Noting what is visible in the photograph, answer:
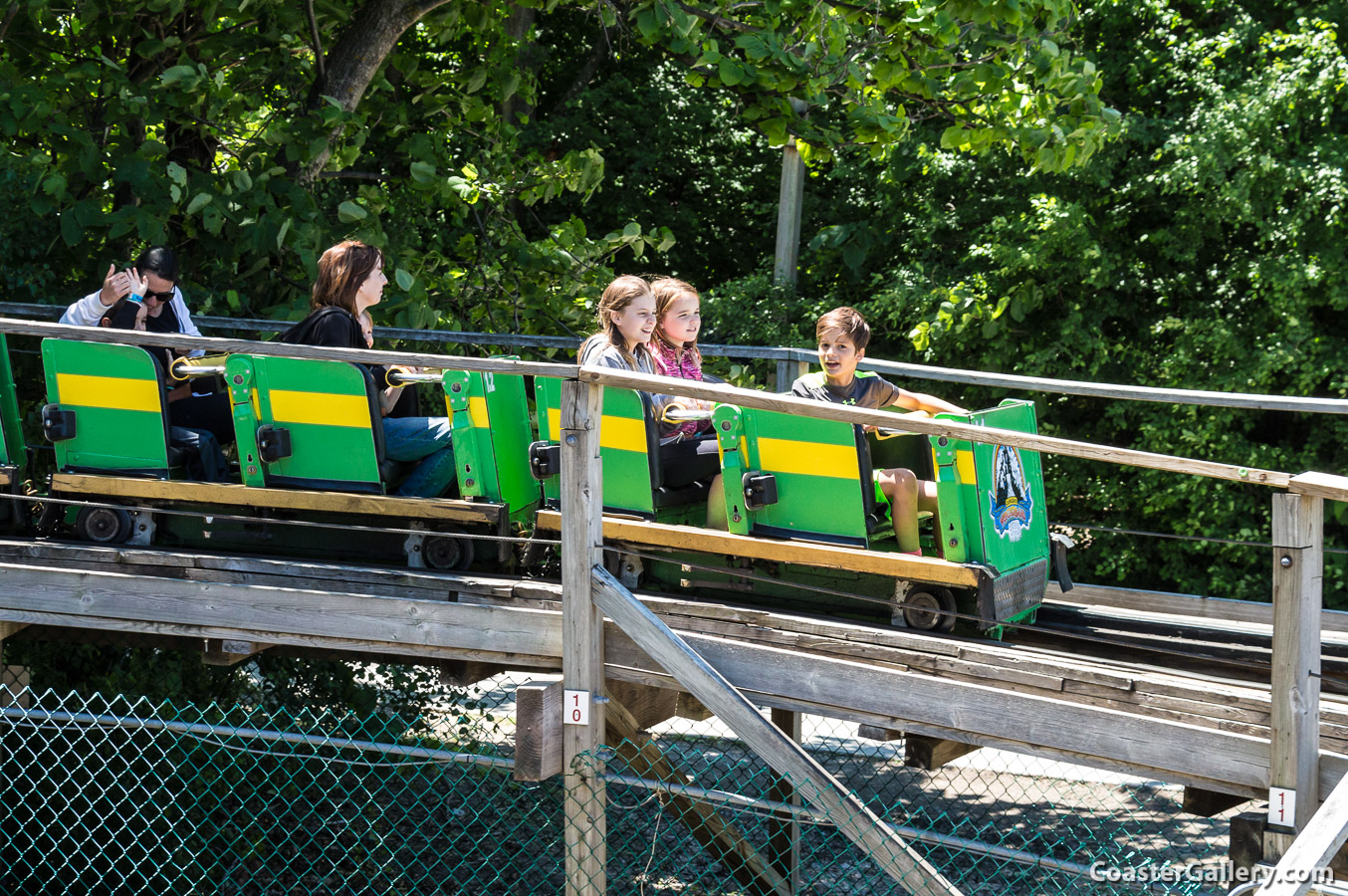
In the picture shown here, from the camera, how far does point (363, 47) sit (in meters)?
8.18

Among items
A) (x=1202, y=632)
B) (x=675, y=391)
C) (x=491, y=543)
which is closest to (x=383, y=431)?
(x=491, y=543)

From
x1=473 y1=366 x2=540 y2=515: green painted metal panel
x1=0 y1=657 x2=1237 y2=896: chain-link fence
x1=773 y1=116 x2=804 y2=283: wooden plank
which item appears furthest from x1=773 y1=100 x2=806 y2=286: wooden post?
x1=473 y1=366 x2=540 y2=515: green painted metal panel

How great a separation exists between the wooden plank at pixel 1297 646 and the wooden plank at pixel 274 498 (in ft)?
8.92

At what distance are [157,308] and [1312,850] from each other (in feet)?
15.9

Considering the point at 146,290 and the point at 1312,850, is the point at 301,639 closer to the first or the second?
the point at 146,290

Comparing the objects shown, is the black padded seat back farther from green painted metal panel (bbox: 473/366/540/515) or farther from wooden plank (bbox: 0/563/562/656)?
wooden plank (bbox: 0/563/562/656)

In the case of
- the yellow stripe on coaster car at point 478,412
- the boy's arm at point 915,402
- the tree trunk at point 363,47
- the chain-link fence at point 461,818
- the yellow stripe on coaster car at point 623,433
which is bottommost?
the chain-link fence at point 461,818

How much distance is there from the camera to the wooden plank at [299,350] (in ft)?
13.2

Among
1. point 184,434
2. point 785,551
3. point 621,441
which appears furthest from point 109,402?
point 785,551

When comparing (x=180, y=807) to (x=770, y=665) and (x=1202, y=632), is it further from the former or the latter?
(x=1202, y=632)

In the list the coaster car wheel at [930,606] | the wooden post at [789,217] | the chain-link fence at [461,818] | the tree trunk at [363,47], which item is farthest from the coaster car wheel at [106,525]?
the wooden post at [789,217]

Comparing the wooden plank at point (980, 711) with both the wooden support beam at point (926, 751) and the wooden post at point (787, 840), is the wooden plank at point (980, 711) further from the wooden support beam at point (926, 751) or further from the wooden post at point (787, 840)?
the wooden post at point (787, 840)

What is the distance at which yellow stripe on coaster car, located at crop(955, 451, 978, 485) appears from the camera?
14.8ft

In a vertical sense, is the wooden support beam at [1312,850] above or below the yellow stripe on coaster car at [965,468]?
below
